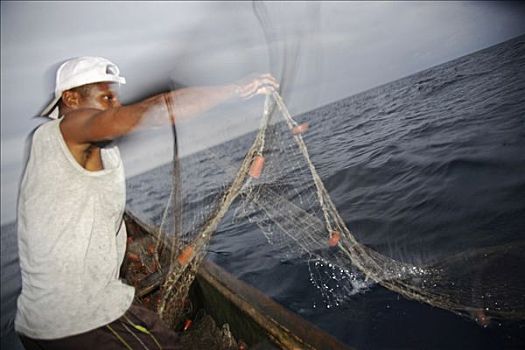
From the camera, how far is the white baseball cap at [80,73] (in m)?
1.83

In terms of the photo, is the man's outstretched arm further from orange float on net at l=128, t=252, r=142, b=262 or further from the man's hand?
orange float on net at l=128, t=252, r=142, b=262

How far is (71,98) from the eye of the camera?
1905 mm

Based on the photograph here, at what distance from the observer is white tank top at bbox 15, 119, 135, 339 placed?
65.1 inches

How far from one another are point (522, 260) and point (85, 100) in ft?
20.5

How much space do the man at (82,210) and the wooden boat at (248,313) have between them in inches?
57.0

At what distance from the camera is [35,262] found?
1.74m

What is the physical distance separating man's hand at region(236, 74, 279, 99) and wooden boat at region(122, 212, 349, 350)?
2.29 metres

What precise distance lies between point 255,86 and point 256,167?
142cm

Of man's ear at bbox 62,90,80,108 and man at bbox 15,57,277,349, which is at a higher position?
man's ear at bbox 62,90,80,108

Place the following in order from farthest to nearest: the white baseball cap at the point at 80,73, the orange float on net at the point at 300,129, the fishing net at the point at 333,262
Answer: the fishing net at the point at 333,262 < the orange float on net at the point at 300,129 < the white baseball cap at the point at 80,73

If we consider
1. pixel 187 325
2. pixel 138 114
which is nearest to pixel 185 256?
pixel 187 325

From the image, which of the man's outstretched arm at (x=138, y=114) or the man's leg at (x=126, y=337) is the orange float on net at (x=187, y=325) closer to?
the man's leg at (x=126, y=337)

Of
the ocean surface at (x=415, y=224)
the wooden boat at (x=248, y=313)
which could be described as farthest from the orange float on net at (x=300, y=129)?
the ocean surface at (x=415, y=224)

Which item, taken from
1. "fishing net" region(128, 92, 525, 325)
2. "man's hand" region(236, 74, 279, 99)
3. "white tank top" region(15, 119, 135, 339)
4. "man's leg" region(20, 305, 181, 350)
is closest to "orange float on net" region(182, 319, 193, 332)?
"fishing net" region(128, 92, 525, 325)
